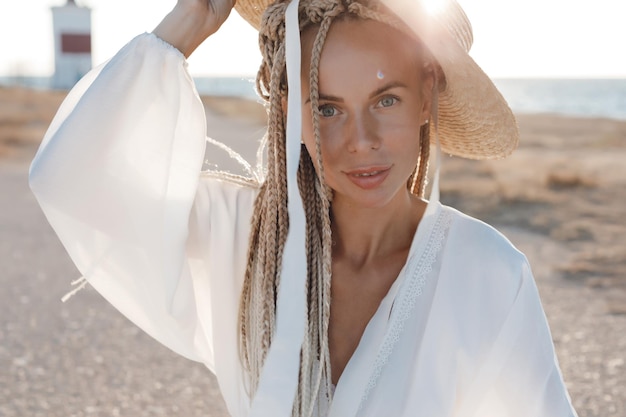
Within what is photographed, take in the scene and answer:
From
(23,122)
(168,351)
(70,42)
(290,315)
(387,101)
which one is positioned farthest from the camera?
(70,42)

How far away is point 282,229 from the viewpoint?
6.15 feet

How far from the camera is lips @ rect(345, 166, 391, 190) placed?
1852mm

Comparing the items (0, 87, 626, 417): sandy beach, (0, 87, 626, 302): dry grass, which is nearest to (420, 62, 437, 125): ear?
(0, 87, 626, 417): sandy beach

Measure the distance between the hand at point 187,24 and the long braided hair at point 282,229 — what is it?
5.2 inches

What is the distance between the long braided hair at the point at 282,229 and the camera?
6.03 feet

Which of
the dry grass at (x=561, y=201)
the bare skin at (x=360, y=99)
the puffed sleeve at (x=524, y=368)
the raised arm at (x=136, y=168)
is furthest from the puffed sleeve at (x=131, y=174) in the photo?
the dry grass at (x=561, y=201)

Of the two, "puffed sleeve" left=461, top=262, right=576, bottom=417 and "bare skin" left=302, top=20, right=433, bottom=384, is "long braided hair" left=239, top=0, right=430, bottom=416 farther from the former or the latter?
"puffed sleeve" left=461, top=262, right=576, bottom=417

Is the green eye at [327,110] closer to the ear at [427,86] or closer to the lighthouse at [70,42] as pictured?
the ear at [427,86]

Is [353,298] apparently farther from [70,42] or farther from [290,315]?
[70,42]

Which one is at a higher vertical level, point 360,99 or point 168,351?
point 360,99

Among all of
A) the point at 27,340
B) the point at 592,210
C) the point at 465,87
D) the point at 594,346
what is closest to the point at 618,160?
the point at 592,210

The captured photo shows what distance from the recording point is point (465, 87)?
78.0 inches

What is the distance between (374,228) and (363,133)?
1.33 feet

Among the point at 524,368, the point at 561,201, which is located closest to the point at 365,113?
→ the point at 524,368
